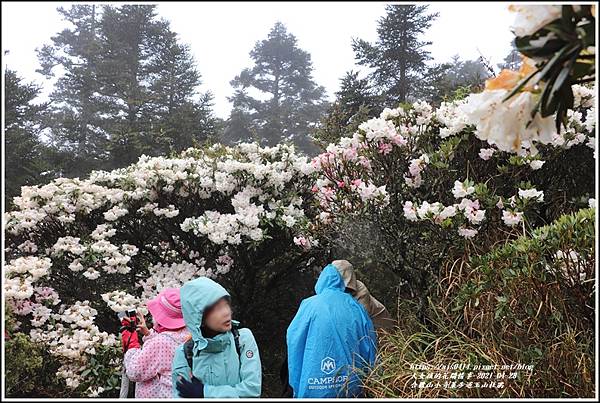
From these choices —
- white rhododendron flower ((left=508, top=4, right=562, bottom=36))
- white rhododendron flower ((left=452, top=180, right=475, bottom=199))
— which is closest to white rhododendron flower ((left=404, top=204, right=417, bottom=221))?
white rhododendron flower ((left=452, top=180, right=475, bottom=199))

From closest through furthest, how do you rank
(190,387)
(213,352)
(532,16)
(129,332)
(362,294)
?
1. (532,16)
2. (190,387)
3. (213,352)
4. (129,332)
5. (362,294)

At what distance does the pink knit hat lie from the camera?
95.7 inches

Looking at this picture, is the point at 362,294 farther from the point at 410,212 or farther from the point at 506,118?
the point at 506,118

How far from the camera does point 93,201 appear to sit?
3855 millimetres

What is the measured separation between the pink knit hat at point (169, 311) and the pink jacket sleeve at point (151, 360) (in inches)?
3.0

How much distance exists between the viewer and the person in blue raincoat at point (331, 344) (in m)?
2.69

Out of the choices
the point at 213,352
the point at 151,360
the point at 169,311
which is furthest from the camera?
the point at 169,311

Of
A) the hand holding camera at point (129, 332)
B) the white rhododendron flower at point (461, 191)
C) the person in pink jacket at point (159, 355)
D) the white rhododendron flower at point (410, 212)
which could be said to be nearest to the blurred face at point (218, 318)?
the person in pink jacket at point (159, 355)

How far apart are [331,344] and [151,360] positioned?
92cm

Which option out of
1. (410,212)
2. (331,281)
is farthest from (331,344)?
(410,212)

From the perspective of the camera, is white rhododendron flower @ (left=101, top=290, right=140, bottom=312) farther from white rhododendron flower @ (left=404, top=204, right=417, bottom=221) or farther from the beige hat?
white rhododendron flower @ (left=404, top=204, right=417, bottom=221)

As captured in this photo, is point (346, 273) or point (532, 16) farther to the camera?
point (346, 273)

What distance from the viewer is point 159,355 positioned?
2.37 m

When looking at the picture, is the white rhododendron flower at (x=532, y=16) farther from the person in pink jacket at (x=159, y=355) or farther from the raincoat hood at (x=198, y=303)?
the person in pink jacket at (x=159, y=355)
